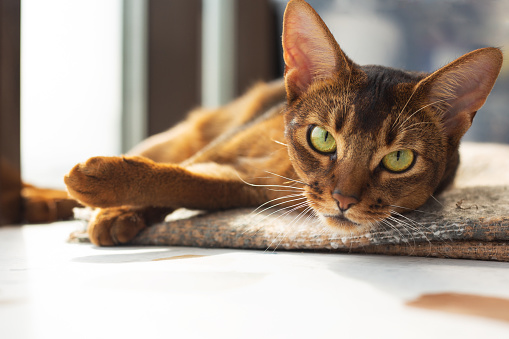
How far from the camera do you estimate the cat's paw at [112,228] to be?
1.14 meters

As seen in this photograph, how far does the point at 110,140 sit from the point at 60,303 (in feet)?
5.81

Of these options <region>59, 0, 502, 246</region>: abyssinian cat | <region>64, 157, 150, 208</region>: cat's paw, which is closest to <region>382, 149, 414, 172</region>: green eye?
<region>59, 0, 502, 246</region>: abyssinian cat

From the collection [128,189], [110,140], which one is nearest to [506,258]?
[128,189]

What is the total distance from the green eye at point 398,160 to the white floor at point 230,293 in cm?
20

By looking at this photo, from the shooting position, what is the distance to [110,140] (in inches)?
93.2

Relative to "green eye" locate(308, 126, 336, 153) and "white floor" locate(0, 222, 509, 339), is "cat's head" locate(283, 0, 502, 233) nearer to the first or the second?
"green eye" locate(308, 126, 336, 153)

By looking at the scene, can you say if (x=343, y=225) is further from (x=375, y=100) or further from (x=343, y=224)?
(x=375, y=100)

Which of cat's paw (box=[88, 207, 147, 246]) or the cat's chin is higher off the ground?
the cat's chin

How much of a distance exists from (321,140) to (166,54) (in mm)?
1656

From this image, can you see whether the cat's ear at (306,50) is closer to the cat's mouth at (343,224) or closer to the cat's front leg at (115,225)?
the cat's mouth at (343,224)

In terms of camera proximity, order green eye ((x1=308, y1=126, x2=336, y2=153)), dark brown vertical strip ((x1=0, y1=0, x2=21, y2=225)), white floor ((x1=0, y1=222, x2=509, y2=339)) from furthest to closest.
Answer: dark brown vertical strip ((x1=0, y1=0, x2=21, y2=225)) < green eye ((x1=308, y1=126, x2=336, y2=153)) < white floor ((x1=0, y1=222, x2=509, y2=339))

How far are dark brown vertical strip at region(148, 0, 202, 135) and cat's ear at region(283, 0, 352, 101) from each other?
55.3 inches

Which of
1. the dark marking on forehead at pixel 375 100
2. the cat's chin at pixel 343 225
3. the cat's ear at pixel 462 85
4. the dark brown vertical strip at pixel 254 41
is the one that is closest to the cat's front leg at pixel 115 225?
the cat's chin at pixel 343 225

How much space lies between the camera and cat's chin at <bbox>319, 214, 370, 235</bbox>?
3.31 feet
